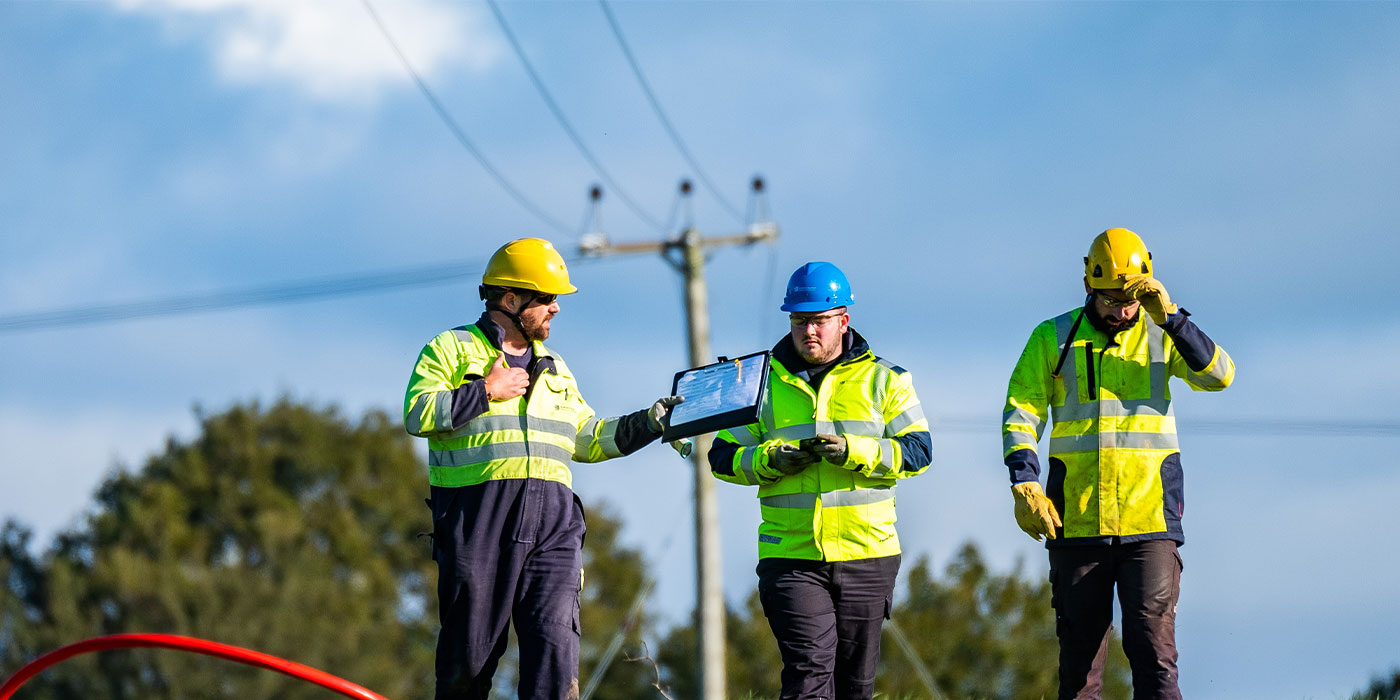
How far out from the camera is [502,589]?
8469 millimetres

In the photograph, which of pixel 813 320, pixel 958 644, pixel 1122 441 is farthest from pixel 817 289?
pixel 958 644

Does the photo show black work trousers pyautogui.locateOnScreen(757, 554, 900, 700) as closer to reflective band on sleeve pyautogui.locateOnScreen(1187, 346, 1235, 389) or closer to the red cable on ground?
reflective band on sleeve pyautogui.locateOnScreen(1187, 346, 1235, 389)

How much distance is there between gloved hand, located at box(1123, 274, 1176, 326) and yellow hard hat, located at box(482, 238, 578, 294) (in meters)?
2.86

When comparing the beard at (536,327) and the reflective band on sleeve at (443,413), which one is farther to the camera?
the beard at (536,327)

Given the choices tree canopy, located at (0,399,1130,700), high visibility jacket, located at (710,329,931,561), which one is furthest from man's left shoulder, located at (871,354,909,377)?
tree canopy, located at (0,399,1130,700)

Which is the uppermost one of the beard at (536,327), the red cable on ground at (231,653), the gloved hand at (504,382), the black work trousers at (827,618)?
the beard at (536,327)

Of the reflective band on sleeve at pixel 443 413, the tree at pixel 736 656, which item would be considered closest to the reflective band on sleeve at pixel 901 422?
the reflective band on sleeve at pixel 443 413

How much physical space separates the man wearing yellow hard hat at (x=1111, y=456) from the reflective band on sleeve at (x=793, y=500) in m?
Result: 1.07

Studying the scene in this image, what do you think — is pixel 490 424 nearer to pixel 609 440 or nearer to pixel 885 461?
pixel 609 440

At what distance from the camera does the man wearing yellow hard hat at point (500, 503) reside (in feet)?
27.6

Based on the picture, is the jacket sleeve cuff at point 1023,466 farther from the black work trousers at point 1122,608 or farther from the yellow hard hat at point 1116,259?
the yellow hard hat at point 1116,259

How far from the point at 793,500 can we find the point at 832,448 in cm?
42

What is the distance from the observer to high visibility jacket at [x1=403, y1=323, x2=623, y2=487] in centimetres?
848

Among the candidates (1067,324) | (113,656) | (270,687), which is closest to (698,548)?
(1067,324)
